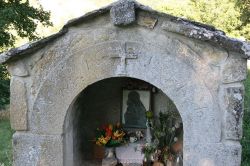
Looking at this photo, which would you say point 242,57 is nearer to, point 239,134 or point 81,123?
point 239,134

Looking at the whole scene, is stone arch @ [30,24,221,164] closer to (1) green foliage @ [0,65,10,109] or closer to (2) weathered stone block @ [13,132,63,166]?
(2) weathered stone block @ [13,132,63,166]

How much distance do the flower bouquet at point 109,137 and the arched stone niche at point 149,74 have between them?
1.00 m

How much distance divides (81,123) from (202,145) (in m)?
1.95

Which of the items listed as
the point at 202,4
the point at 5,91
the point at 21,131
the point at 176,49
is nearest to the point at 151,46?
the point at 176,49

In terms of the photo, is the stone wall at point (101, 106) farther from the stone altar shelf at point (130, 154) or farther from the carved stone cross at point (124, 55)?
the carved stone cross at point (124, 55)

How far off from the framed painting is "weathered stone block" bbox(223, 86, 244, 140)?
1.74 m

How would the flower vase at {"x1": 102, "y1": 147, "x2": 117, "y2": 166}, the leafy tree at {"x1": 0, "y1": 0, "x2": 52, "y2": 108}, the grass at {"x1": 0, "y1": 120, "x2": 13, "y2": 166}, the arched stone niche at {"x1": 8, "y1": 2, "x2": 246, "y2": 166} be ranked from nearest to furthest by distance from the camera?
1. the arched stone niche at {"x1": 8, "y1": 2, "x2": 246, "y2": 166}
2. the flower vase at {"x1": 102, "y1": 147, "x2": 117, "y2": 166}
3. the grass at {"x1": 0, "y1": 120, "x2": 13, "y2": 166}
4. the leafy tree at {"x1": 0, "y1": 0, "x2": 52, "y2": 108}

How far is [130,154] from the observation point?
5406 mm

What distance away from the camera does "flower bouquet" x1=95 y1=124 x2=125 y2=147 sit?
5373 mm

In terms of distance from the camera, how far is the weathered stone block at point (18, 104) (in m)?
4.41

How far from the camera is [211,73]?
4059 millimetres

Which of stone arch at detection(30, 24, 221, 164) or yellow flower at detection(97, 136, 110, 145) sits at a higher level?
stone arch at detection(30, 24, 221, 164)

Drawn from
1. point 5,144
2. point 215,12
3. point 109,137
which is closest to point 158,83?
point 109,137

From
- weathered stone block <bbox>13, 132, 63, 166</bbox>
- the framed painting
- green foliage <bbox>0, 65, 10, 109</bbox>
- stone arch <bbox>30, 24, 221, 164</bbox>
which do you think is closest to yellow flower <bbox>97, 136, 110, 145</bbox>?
the framed painting
